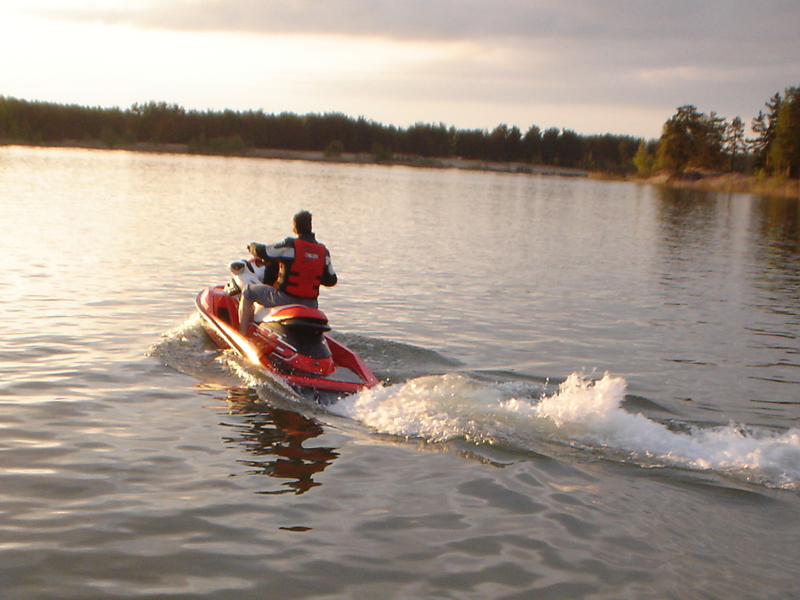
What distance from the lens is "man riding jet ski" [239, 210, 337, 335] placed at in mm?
9336

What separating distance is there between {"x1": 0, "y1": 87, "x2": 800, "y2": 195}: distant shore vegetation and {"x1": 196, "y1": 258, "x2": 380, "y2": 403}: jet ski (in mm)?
91327

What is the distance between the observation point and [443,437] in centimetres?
714

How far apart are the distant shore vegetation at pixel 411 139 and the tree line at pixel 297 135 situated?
168mm

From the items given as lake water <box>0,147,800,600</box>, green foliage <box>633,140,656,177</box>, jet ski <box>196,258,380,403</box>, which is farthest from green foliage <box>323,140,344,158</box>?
jet ski <box>196,258,380,403</box>

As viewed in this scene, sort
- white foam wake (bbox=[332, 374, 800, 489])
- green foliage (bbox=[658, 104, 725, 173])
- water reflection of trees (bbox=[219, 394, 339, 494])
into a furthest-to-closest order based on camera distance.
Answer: green foliage (bbox=[658, 104, 725, 173]) → white foam wake (bbox=[332, 374, 800, 489]) → water reflection of trees (bbox=[219, 394, 339, 494])

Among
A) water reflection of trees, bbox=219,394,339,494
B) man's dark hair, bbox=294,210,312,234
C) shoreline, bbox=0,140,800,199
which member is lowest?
water reflection of trees, bbox=219,394,339,494

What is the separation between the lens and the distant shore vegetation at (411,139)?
108 metres

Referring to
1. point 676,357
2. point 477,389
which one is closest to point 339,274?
point 676,357

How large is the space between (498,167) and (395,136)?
879 inches

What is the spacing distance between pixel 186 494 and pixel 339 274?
1255 centimetres

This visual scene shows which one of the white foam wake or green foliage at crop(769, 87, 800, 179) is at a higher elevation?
green foliage at crop(769, 87, 800, 179)

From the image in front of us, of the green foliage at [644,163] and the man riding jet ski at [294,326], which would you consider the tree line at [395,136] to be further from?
the man riding jet ski at [294,326]

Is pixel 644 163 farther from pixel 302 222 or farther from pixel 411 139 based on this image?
pixel 302 222

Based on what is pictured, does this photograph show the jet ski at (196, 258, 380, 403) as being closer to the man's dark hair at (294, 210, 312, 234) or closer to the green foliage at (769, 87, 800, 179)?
the man's dark hair at (294, 210, 312, 234)
